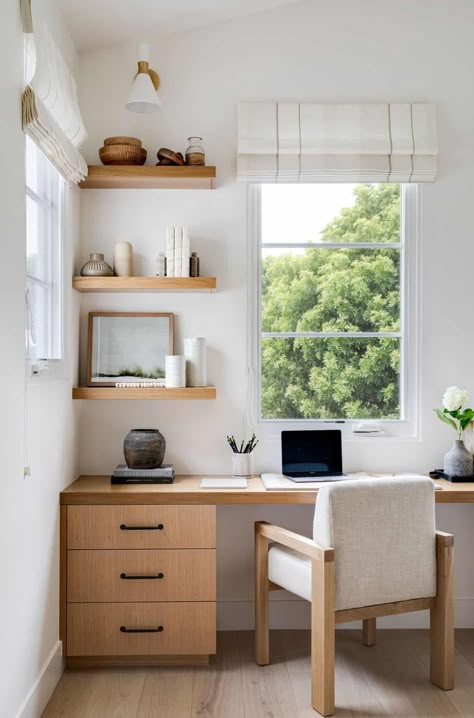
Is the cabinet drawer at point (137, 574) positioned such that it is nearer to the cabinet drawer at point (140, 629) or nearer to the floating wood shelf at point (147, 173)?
the cabinet drawer at point (140, 629)

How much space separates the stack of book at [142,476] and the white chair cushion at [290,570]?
1.85ft

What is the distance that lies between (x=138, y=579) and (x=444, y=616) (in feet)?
4.04

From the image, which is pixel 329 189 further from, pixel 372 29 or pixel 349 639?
pixel 349 639

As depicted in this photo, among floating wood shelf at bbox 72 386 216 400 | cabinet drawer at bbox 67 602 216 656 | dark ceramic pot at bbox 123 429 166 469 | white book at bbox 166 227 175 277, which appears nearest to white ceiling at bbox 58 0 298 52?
white book at bbox 166 227 175 277

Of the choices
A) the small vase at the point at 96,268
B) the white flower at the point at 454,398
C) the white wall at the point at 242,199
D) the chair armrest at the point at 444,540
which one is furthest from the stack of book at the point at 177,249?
the chair armrest at the point at 444,540

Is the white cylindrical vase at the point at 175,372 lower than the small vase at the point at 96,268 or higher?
lower

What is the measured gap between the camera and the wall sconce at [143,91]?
122 inches

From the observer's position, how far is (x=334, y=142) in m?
3.33

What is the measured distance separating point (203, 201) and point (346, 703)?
7.49 ft

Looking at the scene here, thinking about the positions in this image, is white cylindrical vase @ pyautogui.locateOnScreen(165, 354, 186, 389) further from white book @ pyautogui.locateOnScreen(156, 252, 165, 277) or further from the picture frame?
white book @ pyautogui.locateOnScreen(156, 252, 165, 277)

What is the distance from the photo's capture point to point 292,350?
346 cm

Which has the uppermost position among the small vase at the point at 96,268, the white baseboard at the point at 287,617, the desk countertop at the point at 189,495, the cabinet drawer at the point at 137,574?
the small vase at the point at 96,268

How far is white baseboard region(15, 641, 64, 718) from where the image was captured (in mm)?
2398

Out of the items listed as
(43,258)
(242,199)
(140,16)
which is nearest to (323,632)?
(43,258)
